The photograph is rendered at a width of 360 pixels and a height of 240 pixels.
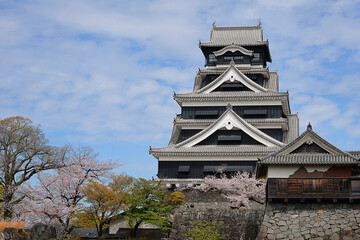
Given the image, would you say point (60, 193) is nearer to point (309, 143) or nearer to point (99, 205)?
point (99, 205)

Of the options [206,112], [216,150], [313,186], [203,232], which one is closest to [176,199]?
[203,232]

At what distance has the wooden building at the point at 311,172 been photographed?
90.7ft

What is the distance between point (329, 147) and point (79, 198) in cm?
1679

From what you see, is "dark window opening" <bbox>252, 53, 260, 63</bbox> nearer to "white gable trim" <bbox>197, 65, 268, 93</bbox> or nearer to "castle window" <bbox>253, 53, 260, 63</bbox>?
"castle window" <bbox>253, 53, 260, 63</bbox>

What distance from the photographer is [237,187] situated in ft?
129

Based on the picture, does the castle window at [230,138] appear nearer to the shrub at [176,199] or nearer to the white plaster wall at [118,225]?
the shrub at [176,199]

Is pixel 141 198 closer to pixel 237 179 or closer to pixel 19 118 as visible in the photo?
pixel 237 179

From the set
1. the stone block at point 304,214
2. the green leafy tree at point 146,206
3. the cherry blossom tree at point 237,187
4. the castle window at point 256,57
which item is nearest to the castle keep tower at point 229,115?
the castle window at point 256,57

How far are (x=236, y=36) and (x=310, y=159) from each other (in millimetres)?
29144

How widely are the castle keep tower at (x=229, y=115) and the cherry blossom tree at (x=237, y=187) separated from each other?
1.36 m

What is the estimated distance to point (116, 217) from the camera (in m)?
36.4

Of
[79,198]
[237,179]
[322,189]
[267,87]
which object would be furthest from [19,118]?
[322,189]

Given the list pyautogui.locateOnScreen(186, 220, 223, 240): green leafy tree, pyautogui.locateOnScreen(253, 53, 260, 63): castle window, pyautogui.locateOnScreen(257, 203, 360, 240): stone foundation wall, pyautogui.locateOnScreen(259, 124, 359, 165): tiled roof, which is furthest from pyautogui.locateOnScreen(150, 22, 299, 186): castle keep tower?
pyautogui.locateOnScreen(257, 203, 360, 240): stone foundation wall

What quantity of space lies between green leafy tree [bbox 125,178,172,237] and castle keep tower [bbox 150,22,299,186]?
23.6ft
